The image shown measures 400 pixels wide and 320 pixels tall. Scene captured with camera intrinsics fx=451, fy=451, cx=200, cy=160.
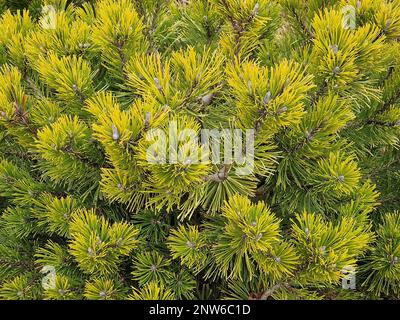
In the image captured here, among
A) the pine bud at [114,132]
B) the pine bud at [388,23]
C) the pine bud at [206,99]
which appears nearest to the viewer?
the pine bud at [114,132]

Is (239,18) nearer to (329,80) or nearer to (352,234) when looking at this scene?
(329,80)

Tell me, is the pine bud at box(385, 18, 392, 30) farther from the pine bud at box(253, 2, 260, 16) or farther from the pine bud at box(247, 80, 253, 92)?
the pine bud at box(247, 80, 253, 92)

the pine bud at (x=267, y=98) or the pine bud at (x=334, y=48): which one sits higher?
the pine bud at (x=334, y=48)

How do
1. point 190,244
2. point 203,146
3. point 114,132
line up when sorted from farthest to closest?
point 190,244 → point 203,146 → point 114,132

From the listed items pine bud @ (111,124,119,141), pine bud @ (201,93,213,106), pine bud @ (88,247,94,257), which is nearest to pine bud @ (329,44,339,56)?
pine bud @ (201,93,213,106)

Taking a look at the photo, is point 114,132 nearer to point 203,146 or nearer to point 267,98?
point 203,146

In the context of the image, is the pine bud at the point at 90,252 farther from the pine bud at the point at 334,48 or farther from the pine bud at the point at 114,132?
the pine bud at the point at 334,48

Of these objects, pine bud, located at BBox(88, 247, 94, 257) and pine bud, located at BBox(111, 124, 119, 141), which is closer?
pine bud, located at BBox(111, 124, 119, 141)

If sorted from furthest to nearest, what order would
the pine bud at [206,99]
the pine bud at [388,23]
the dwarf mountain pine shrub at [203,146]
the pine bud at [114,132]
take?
1. the pine bud at [206,99]
2. the pine bud at [388,23]
3. the dwarf mountain pine shrub at [203,146]
4. the pine bud at [114,132]

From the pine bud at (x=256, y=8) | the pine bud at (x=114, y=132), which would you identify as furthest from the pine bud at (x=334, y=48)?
the pine bud at (x=114, y=132)

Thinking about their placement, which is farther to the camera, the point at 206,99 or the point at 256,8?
the point at 206,99

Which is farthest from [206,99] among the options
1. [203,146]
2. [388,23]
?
[388,23]

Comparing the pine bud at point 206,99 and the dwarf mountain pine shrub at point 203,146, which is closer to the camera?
the dwarf mountain pine shrub at point 203,146

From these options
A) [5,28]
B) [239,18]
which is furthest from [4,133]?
[239,18]
